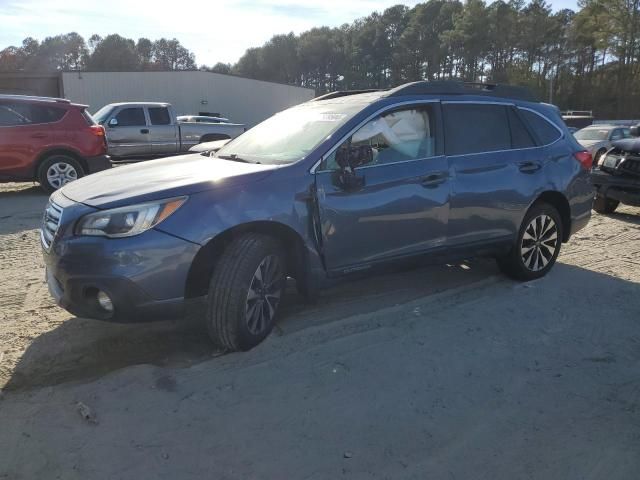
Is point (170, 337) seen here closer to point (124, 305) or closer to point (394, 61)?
point (124, 305)

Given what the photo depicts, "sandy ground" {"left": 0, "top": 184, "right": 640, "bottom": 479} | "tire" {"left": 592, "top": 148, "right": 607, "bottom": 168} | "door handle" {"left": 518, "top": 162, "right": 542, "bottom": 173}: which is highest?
"door handle" {"left": 518, "top": 162, "right": 542, "bottom": 173}

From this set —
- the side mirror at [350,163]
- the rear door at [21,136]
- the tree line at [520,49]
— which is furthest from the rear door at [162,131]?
the tree line at [520,49]

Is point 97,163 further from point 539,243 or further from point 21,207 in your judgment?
point 539,243

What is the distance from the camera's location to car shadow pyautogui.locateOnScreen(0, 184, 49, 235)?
7539 millimetres

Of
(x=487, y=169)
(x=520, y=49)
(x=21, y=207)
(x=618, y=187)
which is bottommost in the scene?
(x=21, y=207)

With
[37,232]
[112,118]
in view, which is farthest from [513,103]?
[112,118]

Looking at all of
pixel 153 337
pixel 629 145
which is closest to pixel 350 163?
pixel 153 337

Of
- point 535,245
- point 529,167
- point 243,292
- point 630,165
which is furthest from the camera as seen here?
point 630,165

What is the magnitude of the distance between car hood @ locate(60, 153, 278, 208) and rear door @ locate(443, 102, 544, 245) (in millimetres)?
1727

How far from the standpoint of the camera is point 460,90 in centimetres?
479

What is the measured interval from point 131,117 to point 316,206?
11982mm

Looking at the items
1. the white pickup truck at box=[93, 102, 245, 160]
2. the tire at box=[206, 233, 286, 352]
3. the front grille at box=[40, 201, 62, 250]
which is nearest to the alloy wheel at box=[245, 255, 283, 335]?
the tire at box=[206, 233, 286, 352]

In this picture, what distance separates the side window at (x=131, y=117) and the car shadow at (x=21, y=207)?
3127 mm

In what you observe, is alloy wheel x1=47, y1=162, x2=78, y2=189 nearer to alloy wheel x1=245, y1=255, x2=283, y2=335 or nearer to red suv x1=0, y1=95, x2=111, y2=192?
red suv x1=0, y1=95, x2=111, y2=192
